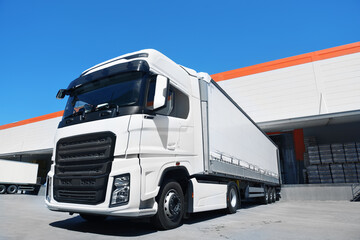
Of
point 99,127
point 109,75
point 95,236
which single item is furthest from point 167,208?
point 109,75

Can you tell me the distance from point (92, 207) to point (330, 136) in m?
19.8

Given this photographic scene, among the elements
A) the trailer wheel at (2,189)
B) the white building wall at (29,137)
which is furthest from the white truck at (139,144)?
the white building wall at (29,137)

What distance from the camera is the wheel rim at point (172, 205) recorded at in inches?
186

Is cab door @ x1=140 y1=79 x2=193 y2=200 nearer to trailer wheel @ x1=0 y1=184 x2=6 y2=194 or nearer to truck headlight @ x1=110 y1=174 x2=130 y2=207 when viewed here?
truck headlight @ x1=110 y1=174 x2=130 y2=207

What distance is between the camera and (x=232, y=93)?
1861 cm

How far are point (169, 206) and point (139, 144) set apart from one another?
1379mm

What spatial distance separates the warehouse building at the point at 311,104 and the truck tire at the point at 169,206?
13.4 meters

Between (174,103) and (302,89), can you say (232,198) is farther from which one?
(302,89)

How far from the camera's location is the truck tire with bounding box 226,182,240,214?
708 cm

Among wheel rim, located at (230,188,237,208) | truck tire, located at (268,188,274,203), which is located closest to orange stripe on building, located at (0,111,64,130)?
truck tire, located at (268,188,274,203)

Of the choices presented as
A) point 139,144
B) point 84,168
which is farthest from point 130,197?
point 84,168

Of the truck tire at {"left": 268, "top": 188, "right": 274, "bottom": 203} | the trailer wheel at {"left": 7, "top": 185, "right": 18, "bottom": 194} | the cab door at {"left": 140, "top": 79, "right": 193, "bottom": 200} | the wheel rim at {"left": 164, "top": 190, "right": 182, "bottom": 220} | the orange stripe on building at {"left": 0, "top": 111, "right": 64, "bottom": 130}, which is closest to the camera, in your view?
the cab door at {"left": 140, "top": 79, "right": 193, "bottom": 200}

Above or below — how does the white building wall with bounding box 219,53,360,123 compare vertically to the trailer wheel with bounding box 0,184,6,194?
above

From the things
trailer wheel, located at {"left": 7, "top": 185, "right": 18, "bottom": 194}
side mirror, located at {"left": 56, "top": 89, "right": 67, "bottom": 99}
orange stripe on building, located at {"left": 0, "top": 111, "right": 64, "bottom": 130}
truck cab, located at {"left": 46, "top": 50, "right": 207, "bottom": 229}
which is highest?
orange stripe on building, located at {"left": 0, "top": 111, "right": 64, "bottom": 130}
